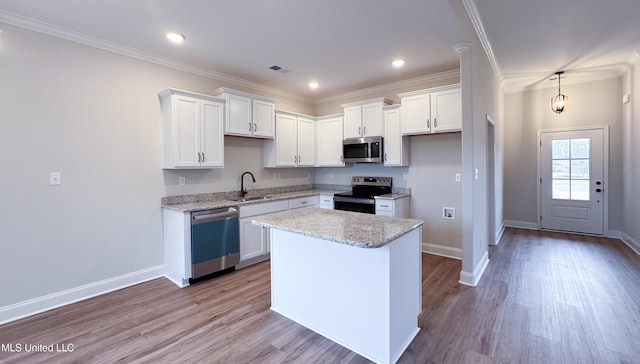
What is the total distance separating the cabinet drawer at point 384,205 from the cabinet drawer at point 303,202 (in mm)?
1149

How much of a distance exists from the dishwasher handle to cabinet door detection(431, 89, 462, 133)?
290cm

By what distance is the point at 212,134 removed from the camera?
12.2 ft

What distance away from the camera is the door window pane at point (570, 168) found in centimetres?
528

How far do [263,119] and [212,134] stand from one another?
2.92 ft

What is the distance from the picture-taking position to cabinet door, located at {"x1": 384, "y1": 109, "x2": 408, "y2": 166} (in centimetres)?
435

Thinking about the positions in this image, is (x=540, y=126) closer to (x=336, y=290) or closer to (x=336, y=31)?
(x=336, y=31)

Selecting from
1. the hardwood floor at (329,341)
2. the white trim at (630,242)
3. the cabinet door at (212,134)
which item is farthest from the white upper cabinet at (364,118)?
the white trim at (630,242)

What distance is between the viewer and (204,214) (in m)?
3.37

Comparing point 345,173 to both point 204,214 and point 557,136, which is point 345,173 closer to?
point 204,214

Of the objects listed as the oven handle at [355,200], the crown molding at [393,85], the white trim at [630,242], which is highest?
the crown molding at [393,85]

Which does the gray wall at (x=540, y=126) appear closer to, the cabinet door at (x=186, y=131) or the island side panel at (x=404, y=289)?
the island side panel at (x=404, y=289)

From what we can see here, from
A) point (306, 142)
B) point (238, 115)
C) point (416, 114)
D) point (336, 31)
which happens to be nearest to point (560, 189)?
point (416, 114)

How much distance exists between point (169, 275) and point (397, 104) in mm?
3939

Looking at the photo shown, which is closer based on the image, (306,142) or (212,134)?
(212,134)
